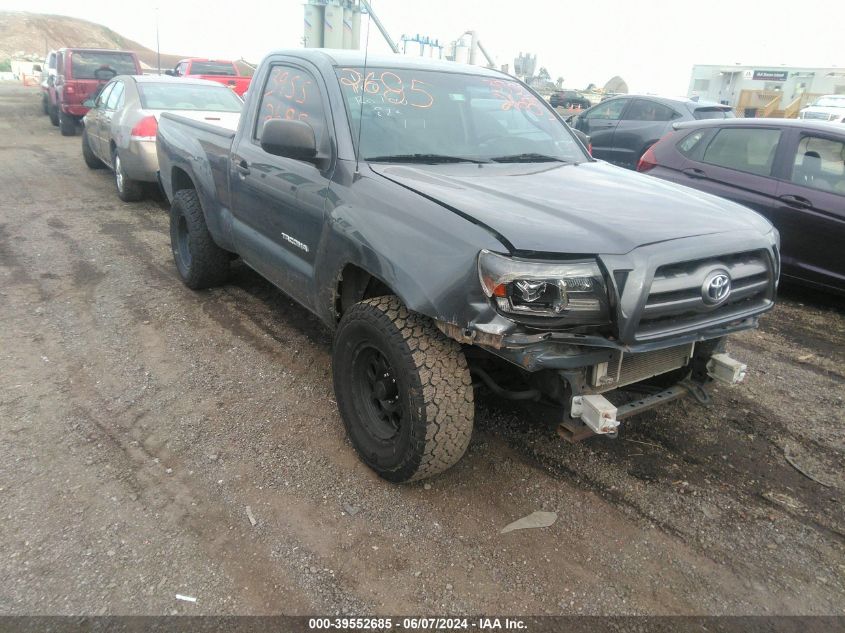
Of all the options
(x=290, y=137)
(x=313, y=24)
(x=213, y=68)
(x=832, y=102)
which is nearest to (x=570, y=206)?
(x=290, y=137)

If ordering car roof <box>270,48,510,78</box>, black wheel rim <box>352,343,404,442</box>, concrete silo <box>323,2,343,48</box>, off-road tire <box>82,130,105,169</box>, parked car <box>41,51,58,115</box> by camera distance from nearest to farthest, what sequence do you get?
black wheel rim <box>352,343,404,442</box>
car roof <box>270,48,510,78</box>
off-road tire <box>82,130,105,169</box>
concrete silo <box>323,2,343,48</box>
parked car <box>41,51,58,115</box>

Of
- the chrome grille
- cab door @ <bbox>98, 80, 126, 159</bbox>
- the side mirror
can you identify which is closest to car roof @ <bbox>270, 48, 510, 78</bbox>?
the side mirror

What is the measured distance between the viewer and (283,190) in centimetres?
359

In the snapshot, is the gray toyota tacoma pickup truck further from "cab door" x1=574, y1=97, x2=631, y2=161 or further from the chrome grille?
"cab door" x1=574, y1=97, x2=631, y2=161

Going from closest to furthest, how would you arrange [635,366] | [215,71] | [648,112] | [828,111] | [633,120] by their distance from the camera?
1. [635,366]
2. [648,112]
3. [633,120]
4. [215,71]
5. [828,111]

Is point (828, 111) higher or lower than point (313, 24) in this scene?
lower

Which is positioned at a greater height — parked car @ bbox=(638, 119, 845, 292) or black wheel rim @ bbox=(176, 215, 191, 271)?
parked car @ bbox=(638, 119, 845, 292)

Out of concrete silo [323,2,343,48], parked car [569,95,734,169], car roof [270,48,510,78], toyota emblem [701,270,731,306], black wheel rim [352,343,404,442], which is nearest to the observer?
toyota emblem [701,270,731,306]

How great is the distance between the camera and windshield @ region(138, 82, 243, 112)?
325 inches

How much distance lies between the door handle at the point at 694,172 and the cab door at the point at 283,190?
Result: 4.43 metres

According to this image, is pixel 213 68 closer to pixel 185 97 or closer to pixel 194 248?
pixel 185 97

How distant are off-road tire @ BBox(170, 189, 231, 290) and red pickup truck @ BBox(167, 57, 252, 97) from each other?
12.3m

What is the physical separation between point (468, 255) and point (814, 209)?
448cm

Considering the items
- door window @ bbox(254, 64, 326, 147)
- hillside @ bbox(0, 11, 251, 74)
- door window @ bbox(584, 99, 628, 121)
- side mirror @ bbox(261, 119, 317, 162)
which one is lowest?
side mirror @ bbox(261, 119, 317, 162)
